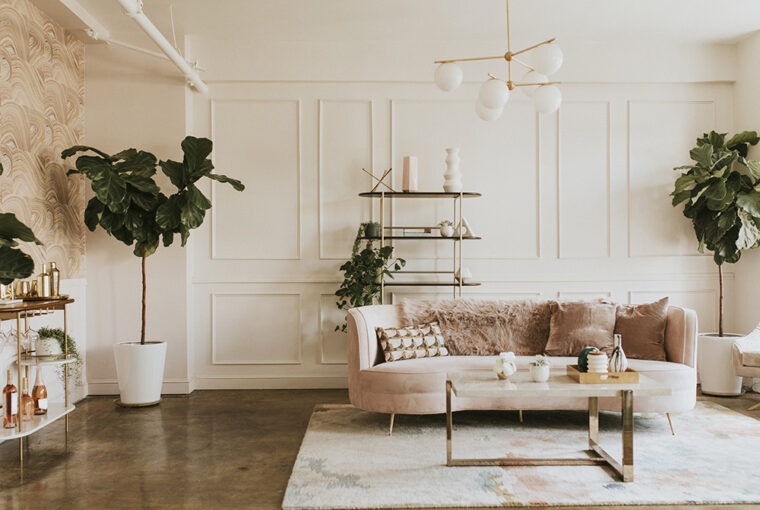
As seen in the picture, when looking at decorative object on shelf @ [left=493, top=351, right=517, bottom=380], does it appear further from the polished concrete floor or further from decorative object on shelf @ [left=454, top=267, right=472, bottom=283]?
decorative object on shelf @ [left=454, top=267, right=472, bottom=283]

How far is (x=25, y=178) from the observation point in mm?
4227

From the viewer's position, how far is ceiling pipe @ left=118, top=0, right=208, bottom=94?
3.67 meters

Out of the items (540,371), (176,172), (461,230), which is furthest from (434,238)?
(176,172)

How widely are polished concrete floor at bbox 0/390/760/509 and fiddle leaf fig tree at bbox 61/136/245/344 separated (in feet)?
2.65

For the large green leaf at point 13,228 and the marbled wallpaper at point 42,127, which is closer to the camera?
the large green leaf at point 13,228

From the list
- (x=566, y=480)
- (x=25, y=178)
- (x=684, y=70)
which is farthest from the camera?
(x=684, y=70)

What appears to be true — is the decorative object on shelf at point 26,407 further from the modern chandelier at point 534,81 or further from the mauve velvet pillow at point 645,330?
the mauve velvet pillow at point 645,330

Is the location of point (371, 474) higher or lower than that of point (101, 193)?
lower

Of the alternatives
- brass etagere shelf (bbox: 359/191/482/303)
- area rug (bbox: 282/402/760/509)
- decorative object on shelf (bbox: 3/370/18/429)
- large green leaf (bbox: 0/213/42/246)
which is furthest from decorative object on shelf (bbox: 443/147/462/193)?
decorative object on shelf (bbox: 3/370/18/429)

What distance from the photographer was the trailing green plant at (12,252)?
3098 mm

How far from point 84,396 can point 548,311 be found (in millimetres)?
3890

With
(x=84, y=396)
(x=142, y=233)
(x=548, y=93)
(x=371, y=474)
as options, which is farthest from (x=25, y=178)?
(x=548, y=93)

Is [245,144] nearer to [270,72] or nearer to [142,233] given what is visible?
[270,72]

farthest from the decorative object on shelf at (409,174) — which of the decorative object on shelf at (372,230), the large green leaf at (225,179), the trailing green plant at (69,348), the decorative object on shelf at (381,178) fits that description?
the trailing green plant at (69,348)
